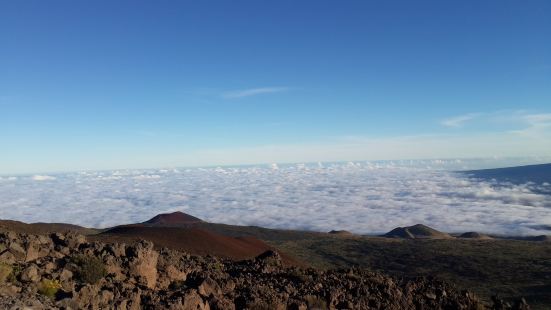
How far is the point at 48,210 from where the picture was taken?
13900cm

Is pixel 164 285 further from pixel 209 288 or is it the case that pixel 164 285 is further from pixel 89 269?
pixel 89 269

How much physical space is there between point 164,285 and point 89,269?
7.11ft

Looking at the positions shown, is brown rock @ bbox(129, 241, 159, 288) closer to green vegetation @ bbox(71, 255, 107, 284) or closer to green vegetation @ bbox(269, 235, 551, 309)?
green vegetation @ bbox(71, 255, 107, 284)

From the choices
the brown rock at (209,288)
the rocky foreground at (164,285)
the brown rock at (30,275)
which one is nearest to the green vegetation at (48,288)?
the rocky foreground at (164,285)

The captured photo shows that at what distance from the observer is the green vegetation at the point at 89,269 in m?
9.35

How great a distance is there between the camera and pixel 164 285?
11.2 m

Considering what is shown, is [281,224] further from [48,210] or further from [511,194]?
[511,194]

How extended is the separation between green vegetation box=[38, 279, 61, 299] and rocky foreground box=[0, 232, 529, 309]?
2cm

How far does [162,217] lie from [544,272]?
64.1m

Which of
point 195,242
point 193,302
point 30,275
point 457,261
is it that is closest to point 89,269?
point 30,275

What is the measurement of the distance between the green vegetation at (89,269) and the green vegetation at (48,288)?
111 centimetres

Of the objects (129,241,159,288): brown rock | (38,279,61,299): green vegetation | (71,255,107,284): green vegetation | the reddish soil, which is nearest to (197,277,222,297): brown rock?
(129,241,159,288): brown rock

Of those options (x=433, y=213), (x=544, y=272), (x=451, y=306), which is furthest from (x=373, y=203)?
(x=451, y=306)

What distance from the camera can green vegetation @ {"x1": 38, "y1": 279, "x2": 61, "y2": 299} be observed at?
7816 millimetres
